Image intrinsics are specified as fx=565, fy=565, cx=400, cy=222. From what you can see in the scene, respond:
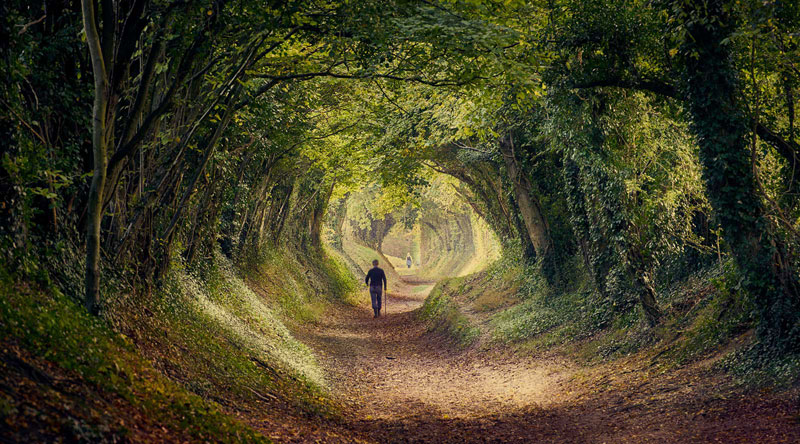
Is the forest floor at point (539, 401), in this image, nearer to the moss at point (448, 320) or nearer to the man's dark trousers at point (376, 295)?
the moss at point (448, 320)

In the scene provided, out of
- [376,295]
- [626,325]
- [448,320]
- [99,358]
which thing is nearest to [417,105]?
[448,320]

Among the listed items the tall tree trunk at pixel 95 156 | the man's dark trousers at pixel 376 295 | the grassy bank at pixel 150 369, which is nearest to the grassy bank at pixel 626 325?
the man's dark trousers at pixel 376 295

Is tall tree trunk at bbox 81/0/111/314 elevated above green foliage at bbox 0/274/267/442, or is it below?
above

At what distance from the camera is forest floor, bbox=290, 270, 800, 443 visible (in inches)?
247

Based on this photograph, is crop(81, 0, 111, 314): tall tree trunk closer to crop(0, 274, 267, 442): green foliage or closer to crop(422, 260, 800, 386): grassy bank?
crop(0, 274, 267, 442): green foliage

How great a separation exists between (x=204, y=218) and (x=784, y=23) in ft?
36.8

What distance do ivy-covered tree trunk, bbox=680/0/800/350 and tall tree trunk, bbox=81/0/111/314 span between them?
23.0 feet

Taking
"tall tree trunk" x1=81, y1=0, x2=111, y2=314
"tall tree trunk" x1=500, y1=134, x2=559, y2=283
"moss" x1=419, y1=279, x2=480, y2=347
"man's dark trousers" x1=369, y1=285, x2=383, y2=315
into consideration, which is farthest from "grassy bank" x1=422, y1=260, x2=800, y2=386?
"tall tree trunk" x1=81, y1=0, x2=111, y2=314

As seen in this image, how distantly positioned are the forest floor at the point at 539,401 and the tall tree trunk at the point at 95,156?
273cm

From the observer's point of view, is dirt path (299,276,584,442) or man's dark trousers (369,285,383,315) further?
man's dark trousers (369,285,383,315)

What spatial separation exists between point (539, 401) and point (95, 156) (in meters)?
7.06

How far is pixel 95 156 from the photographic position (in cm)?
555

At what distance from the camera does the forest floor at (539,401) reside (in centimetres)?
627

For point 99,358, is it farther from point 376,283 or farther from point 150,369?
point 376,283
